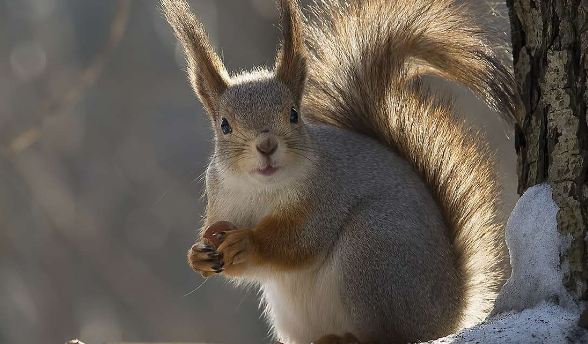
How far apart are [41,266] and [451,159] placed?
4957 millimetres

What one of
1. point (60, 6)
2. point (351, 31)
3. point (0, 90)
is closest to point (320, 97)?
point (351, 31)

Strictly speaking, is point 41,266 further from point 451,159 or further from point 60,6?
point 451,159

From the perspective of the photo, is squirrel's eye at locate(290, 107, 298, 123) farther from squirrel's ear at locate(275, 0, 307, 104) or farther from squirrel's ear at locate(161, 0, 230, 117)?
squirrel's ear at locate(161, 0, 230, 117)

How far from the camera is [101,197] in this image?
715 cm

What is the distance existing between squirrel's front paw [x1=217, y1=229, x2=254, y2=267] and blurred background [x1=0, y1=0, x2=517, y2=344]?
4.15m

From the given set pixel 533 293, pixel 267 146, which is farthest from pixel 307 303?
pixel 533 293

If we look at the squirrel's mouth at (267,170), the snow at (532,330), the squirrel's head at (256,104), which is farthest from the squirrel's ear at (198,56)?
the snow at (532,330)

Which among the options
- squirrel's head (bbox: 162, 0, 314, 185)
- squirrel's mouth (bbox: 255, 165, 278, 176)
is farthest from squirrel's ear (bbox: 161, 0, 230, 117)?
squirrel's mouth (bbox: 255, 165, 278, 176)

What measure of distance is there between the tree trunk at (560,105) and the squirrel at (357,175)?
22cm

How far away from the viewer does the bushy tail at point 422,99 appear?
99.2 inches

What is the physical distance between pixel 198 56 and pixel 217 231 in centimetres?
47

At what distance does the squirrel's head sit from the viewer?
2273 mm

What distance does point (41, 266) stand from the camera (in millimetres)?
6891

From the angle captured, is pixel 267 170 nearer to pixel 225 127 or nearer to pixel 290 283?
pixel 225 127
